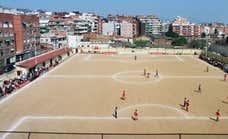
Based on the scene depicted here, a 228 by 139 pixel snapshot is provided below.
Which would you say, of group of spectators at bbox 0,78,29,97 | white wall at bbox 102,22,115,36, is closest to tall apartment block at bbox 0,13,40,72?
group of spectators at bbox 0,78,29,97

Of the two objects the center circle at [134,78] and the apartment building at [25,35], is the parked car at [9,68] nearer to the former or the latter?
the apartment building at [25,35]

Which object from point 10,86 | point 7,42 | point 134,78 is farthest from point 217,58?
point 10,86

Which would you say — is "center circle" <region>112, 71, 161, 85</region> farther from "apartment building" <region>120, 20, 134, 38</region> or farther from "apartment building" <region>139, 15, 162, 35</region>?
"apartment building" <region>139, 15, 162, 35</region>

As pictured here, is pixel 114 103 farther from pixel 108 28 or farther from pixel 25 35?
pixel 108 28

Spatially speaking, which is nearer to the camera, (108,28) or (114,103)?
(114,103)

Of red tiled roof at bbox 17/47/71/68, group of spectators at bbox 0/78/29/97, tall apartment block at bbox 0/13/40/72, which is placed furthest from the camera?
tall apartment block at bbox 0/13/40/72

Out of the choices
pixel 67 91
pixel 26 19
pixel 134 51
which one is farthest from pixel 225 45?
pixel 67 91

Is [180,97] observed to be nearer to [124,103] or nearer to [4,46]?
[124,103]

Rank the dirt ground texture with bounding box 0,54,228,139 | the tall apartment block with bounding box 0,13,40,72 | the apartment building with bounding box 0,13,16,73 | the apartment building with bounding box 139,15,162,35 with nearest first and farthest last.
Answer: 1. the dirt ground texture with bounding box 0,54,228,139
2. the apartment building with bounding box 0,13,16,73
3. the tall apartment block with bounding box 0,13,40,72
4. the apartment building with bounding box 139,15,162,35

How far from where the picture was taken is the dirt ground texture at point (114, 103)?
25359 millimetres

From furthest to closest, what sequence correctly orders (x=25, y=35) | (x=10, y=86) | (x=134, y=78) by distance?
(x=25, y=35), (x=134, y=78), (x=10, y=86)

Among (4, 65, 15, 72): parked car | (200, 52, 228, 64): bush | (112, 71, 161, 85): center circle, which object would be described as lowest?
(112, 71, 161, 85): center circle

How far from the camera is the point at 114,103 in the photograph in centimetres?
3275

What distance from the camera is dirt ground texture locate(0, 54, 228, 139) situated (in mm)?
25359
